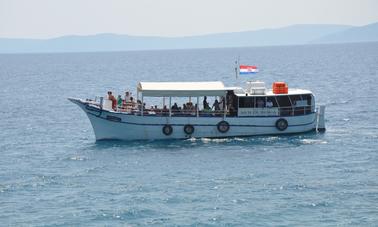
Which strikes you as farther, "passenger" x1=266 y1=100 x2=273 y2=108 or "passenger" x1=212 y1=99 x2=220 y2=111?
"passenger" x1=266 y1=100 x2=273 y2=108

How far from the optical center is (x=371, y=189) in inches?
1444

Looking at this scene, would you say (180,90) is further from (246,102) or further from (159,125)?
(246,102)

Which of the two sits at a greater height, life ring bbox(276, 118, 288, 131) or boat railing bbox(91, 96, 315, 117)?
boat railing bbox(91, 96, 315, 117)

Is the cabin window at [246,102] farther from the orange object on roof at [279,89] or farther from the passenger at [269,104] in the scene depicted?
the orange object on roof at [279,89]

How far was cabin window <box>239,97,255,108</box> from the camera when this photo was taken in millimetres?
51438

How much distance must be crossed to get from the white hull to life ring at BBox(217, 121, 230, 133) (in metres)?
0.20

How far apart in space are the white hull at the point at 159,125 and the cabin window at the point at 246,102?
92 centimetres

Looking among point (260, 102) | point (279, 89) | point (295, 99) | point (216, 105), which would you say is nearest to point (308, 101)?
point (295, 99)

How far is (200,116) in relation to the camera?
51188 millimetres

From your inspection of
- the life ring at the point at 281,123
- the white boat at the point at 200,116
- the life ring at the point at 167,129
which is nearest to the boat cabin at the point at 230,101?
the white boat at the point at 200,116

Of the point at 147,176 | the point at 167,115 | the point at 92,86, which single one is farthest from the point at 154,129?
the point at 92,86

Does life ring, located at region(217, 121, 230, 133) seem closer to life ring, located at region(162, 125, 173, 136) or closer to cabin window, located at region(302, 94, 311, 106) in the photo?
life ring, located at region(162, 125, 173, 136)

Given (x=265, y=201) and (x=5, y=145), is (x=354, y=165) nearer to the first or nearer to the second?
(x=265, y=201)

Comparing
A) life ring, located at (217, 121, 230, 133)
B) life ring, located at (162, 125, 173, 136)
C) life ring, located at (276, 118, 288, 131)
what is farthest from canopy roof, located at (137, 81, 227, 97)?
life ring, located at (276, 118, 288, 131)
